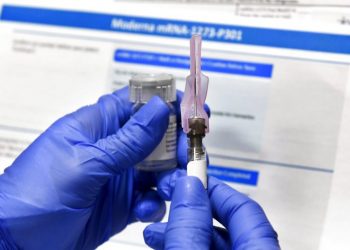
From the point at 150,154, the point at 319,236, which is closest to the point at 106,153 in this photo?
the point at 150,154

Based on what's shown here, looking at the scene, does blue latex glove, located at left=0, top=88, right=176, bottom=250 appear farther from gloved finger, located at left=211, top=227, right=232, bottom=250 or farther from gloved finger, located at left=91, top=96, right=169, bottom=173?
gloved finger, located at left=211, top=227, right=232, bottom=250

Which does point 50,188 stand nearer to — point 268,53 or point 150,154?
point 150,154

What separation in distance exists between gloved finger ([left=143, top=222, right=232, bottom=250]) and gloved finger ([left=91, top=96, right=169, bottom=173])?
0.08 metres

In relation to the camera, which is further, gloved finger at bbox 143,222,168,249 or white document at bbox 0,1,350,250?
white document at bbox 0,1,350,250

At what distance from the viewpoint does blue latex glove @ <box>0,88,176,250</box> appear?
0.50m

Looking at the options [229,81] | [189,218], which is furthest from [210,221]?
[229,81]

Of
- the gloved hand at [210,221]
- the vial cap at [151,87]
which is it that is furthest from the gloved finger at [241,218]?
the vial cap at [151,87]

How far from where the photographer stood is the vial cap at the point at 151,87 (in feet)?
1.63

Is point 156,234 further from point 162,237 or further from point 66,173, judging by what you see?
point 66,173

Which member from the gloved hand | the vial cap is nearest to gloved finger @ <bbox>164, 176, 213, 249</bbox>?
the gloved hand

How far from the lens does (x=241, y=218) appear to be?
461 mm

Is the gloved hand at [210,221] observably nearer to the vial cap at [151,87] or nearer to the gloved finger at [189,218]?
the gloved finger at [189,218]

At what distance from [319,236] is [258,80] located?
227 millimetres

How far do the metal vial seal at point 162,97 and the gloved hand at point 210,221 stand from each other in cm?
5
